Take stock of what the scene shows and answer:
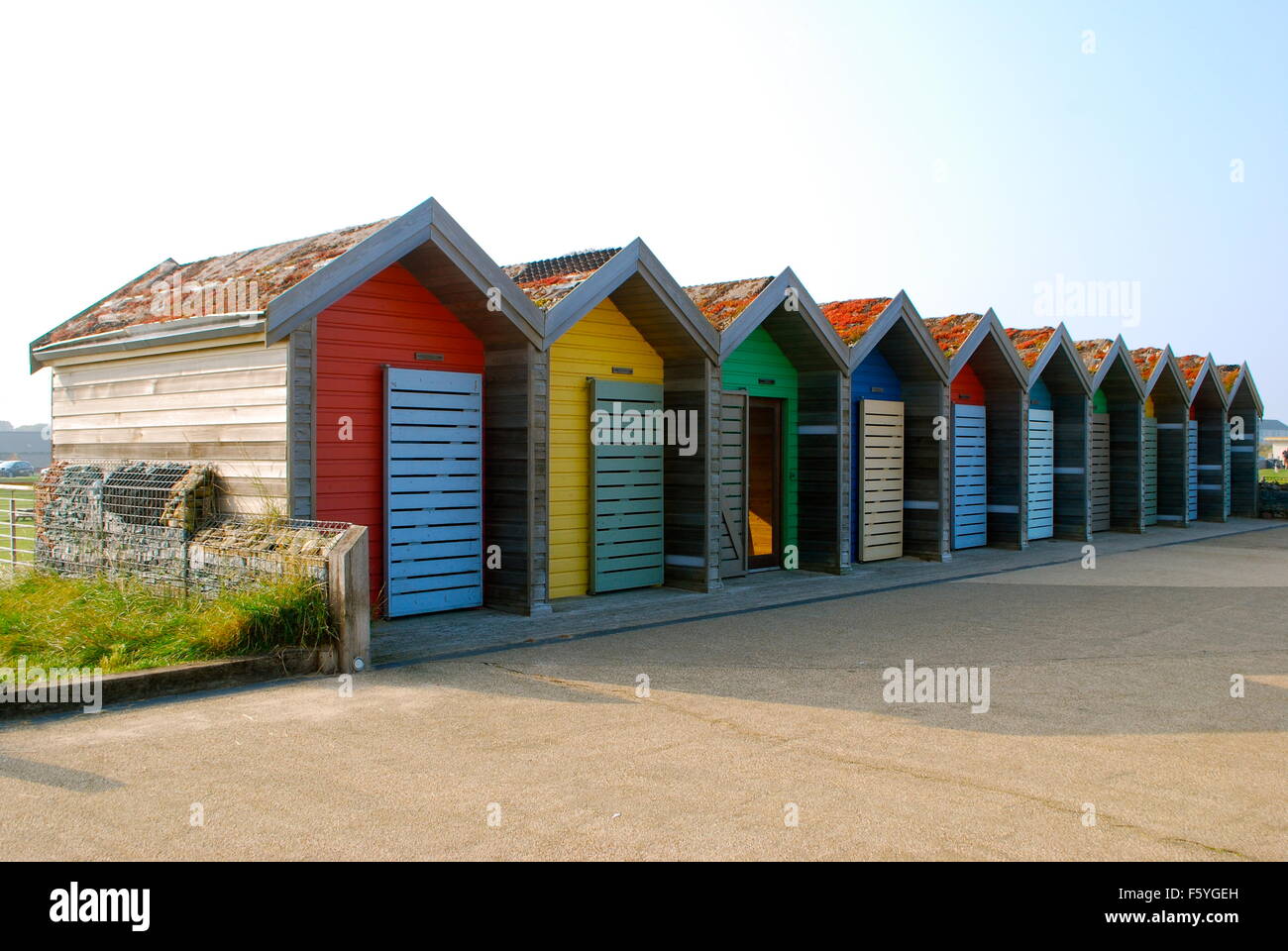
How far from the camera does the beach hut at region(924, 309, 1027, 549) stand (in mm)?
17375

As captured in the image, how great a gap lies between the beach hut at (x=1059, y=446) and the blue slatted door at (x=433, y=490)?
1193 cm

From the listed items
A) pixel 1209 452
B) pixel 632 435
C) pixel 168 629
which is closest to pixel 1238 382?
pixel 1209 452

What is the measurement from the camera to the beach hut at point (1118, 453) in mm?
22094

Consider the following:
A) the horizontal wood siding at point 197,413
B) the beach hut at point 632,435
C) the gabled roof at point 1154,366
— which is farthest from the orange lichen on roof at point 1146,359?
the horizontal wood siding at point 197,413

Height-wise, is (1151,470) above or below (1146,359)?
below

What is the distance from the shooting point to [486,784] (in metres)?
5.37

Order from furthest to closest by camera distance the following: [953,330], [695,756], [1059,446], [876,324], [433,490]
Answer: [1059,446]
[953,330]
[876,324]
[433,490]
[695,756]

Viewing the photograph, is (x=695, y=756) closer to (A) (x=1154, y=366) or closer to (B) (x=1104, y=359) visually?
(B) (x=1104, y=359)

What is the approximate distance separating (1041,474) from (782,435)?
7347 mm

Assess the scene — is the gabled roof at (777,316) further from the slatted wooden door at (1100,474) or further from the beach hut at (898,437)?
the slatted wooden door at (1100,474)

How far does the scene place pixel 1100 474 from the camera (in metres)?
22.4

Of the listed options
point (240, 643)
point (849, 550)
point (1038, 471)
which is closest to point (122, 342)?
point (240, 643)

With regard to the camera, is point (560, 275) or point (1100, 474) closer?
point (560, 275)

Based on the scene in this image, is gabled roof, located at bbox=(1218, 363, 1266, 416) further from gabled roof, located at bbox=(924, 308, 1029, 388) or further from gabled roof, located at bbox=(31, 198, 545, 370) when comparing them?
gabled roof, located at bbox=(31, 198, 545, 370)
